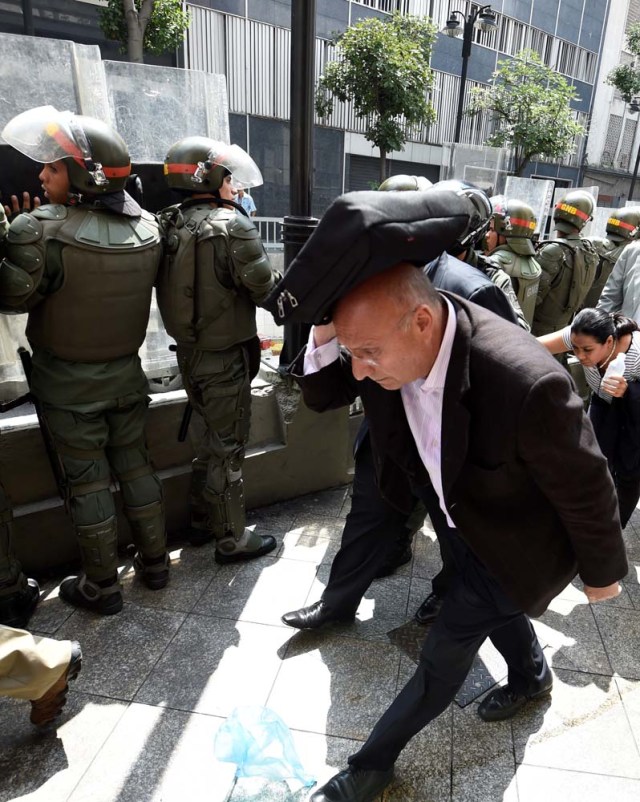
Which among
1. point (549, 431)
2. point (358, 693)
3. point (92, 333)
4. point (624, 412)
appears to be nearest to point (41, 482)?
point (92, 333)

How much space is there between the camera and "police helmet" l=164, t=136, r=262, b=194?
120 inches

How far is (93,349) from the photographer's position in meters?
2.83

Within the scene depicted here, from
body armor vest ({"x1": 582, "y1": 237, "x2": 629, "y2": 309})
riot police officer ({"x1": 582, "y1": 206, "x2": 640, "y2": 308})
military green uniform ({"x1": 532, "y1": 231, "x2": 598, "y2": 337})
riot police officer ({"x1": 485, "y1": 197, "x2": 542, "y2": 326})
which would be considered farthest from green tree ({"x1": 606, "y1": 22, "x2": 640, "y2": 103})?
riot police officer ({"x1": 485, "y1": 197, "x2": 542, "y2": 326})

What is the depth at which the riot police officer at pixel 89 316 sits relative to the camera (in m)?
2.60

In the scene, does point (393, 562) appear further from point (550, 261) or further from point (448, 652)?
point (550, 261)

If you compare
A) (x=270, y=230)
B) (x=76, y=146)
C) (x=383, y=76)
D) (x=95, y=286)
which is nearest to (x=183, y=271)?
(x=95, y=286)

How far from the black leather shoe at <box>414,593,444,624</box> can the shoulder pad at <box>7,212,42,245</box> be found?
2.49m

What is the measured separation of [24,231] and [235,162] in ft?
3.73

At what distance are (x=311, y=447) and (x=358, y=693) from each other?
1.82 metres

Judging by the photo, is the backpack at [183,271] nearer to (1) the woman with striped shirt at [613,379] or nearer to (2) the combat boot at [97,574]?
(2) the combat boot at [97,574]

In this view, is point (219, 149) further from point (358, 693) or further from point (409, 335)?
point (358, 693)

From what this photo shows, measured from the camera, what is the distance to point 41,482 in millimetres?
3207

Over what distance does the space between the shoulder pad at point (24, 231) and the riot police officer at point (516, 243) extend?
3521mm

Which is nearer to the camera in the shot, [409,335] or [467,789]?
[409,335]
